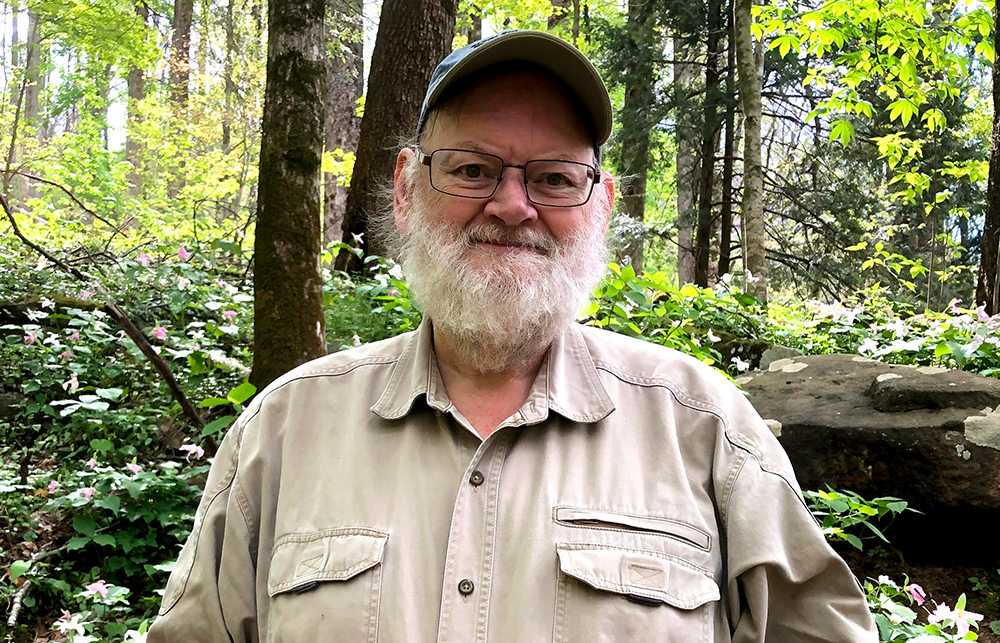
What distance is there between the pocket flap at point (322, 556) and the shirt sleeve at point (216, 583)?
0.11 m

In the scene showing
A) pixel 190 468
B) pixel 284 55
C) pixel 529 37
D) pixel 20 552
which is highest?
pixel 284 55

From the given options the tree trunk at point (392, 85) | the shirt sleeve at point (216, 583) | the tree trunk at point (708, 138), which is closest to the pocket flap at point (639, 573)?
the shirt sleeve at point (216, 583)

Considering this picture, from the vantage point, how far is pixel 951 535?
144 inches

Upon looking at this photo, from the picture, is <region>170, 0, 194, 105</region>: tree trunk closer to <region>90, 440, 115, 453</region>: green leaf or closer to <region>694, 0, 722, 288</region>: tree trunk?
<region>694, 0, 722, 288</region>: tree trunk

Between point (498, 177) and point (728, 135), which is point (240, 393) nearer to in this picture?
point (498, 177)

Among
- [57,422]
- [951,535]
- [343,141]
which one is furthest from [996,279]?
[343,141]

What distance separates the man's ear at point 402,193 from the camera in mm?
1942

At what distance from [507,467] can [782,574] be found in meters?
0.55

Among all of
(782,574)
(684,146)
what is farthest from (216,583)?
(684,146)

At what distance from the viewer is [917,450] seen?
357 centimetres

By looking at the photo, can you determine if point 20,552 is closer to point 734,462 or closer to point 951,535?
point 734,462

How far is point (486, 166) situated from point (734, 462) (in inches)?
32.2

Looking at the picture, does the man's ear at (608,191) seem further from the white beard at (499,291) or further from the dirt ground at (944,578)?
the dirt ground at (944,578)

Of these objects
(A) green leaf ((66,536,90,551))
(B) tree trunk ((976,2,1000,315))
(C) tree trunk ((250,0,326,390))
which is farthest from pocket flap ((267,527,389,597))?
(B) tree trunk ((976,2,1000,315))
